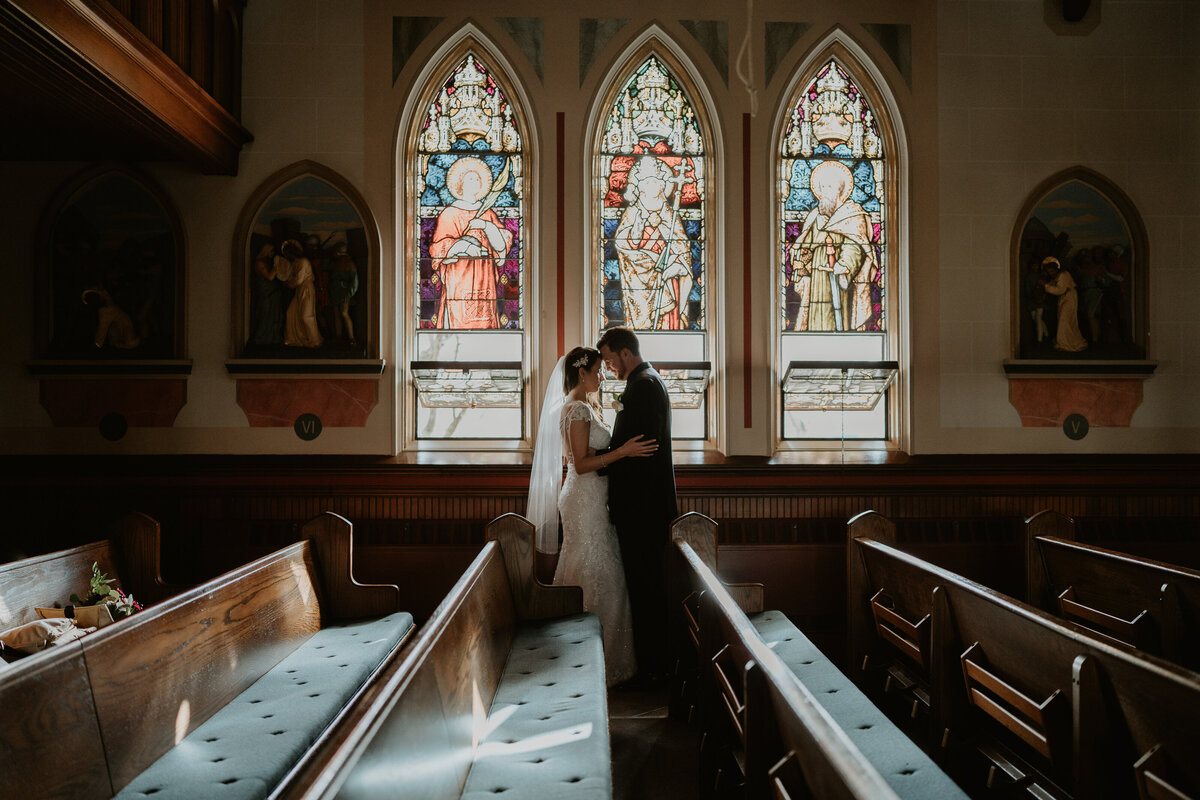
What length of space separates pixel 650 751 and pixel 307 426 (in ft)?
10.1

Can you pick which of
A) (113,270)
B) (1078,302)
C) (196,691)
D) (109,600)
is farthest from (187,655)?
(1078,302)

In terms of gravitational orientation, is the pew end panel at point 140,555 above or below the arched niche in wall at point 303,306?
below

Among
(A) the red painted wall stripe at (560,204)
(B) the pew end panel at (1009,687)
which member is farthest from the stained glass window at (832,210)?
(B) the pew end panel at (1009,687)

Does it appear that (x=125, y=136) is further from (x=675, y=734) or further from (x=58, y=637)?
(x=675, y=734)

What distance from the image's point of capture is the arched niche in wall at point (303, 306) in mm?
5008

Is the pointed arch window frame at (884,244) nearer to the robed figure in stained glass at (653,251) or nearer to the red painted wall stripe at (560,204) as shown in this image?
the robed figure in stained glass at (653,251)

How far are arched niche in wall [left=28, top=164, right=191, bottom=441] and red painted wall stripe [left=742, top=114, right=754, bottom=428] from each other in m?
3.73

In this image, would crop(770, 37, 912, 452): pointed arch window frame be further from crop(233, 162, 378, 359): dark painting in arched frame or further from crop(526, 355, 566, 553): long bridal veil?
crop(233, 162, 378, 359): dark painting in arched frame

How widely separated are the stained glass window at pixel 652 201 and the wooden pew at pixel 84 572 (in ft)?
10.3

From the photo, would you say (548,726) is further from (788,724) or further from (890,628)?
(890,628)

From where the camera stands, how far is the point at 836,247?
17.6 ft

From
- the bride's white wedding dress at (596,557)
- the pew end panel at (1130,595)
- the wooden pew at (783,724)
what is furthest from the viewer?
the bride's white wedding dress at (596,557)

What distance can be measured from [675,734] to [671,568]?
0.75 m

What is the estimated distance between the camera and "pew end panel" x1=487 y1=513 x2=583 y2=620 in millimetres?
3545
